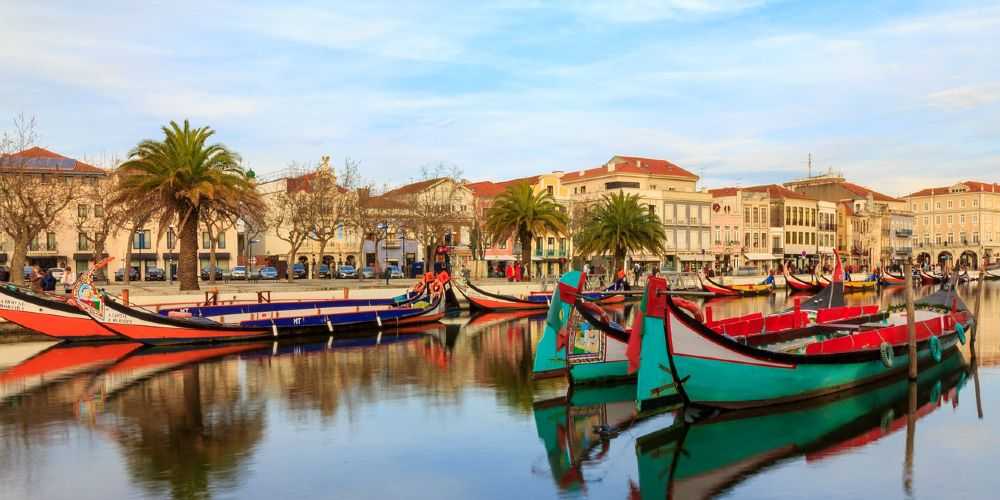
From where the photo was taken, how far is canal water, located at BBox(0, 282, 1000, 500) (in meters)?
12.2

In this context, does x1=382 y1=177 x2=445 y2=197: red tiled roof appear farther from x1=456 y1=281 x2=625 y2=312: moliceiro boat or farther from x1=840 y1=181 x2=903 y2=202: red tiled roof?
x1=840 y1=181 x2=903 y2=202: red tiled roof

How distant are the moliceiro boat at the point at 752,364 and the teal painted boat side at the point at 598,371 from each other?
3.32 m

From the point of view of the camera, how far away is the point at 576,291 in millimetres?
18609

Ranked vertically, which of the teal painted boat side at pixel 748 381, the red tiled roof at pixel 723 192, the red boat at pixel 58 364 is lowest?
the red boat at pixel 58 364

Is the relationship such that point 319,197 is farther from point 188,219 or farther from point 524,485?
point 524,485

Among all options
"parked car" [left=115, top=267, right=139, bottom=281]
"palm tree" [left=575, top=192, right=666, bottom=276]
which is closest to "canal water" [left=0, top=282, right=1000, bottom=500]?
"palm tree" [left=575, top=192, right=666, bottom=276]

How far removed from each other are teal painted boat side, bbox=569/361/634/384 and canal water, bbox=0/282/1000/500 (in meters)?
0.46

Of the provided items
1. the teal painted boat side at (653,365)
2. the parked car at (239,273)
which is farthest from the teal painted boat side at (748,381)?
the parked car at (239,273)

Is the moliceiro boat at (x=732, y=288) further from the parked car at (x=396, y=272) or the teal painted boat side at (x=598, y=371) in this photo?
the teal painted boat side at (x=598, y=371)

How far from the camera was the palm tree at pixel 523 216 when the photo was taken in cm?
5341

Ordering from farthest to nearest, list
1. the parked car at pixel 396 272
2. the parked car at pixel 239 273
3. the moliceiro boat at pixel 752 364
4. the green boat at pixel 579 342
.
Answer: the parked car at pixel 396 272, the parked car at pixel 239 273, the green boat at pixel 579 342, the moliceiro boat at pixel 752 364

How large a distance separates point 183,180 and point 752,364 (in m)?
27.9

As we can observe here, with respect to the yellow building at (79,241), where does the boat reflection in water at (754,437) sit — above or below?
below

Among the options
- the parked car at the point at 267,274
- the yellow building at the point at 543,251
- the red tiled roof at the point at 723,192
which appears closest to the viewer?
the parked car at the point at 267,274
